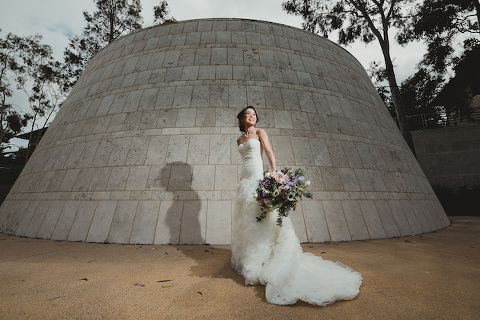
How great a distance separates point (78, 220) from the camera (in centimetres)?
526

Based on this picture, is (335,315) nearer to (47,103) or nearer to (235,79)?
(235,79)

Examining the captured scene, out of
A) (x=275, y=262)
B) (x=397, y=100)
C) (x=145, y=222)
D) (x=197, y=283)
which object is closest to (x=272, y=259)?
(x=275, y=262)

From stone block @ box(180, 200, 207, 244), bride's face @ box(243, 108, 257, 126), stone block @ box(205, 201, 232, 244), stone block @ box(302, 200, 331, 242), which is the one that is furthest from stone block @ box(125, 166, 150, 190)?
stone block @ box(302, 200, 331, 242)

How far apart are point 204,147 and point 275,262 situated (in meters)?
3.53

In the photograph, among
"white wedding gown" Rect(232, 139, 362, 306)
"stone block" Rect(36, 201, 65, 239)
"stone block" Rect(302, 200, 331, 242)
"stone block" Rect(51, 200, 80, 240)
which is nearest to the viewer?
"white wedding gown" Rect(232, 139, 362, 306)

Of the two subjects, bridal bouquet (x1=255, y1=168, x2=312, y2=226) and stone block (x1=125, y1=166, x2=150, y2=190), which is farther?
stone block (x1=125, y1=166, x2=150, y2=190)

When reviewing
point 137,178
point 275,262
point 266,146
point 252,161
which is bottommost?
point 275,262

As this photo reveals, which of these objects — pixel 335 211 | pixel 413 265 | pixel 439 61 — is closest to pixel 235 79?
pixel 335 211

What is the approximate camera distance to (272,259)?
2.98m

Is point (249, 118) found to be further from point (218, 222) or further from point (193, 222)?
point (193, 222)

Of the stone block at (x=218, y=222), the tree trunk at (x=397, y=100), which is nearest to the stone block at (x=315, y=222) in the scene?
the stone block at (x=218, y=222)

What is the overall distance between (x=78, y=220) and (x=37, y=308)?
3295 millimetres

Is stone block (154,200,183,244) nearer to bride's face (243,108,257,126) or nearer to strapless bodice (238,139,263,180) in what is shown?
strapless bodice (238,139,263,180)

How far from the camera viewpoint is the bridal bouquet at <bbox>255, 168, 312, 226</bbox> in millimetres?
2965
